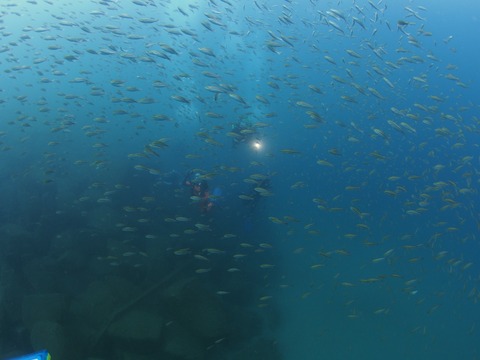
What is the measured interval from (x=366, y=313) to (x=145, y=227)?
23.8 ft

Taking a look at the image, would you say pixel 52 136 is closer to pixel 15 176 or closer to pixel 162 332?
pixel 15 176

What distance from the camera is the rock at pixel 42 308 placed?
7027mm

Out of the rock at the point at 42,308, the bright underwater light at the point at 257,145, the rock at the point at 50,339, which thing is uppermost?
the rock at the point at 50,339

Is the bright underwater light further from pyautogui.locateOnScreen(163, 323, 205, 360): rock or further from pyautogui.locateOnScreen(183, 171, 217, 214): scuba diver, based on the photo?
pyautogui.locateOnScreen(163, 323, 205, 360): rock

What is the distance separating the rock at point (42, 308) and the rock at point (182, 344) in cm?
247

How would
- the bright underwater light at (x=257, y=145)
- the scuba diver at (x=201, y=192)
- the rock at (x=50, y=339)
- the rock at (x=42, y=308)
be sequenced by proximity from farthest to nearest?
the bright underwater light at (x=257, y=145)
the scuba diver at (x=201, y=192)
the rock at (x=42, y=308)
the rock at (x=50, y=339)

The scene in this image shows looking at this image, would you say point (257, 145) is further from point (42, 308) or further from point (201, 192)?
point (42, 308)

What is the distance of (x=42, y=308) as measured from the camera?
7117 millimetres

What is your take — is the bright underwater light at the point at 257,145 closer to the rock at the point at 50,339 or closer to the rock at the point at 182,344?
the rock at the point at 182,344

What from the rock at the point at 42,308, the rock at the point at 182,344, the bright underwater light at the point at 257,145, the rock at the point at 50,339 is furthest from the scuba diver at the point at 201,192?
the rock at the point at 50,339

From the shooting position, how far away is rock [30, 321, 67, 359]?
6.48 m

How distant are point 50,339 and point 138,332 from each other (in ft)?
5.61

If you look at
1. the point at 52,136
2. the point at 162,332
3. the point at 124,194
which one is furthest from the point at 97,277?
the point at 52,136

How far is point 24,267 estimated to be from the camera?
8211 millimetres
